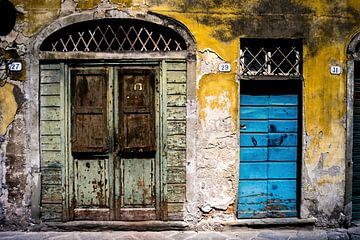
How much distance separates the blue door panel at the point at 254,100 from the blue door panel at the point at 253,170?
97 cm

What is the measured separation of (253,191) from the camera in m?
6.41

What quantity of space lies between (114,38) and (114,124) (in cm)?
136

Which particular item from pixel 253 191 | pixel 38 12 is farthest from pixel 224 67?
pixel 38 12

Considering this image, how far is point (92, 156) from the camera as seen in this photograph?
625 centimetres

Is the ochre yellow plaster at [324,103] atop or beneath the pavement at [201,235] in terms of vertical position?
atop

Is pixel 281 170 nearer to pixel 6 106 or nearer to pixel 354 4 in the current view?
pixel 354 4

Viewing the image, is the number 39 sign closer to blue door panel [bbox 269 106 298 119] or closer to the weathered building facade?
the weathered building facade

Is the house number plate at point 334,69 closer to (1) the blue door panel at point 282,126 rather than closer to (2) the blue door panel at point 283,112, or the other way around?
(2) the blue door panel at point 283,112

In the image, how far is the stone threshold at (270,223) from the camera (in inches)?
245

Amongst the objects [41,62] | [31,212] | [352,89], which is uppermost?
[41,62]

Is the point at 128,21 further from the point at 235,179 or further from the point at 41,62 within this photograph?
the point at 235,179

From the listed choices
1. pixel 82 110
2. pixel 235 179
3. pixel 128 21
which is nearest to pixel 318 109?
pixel 235 179

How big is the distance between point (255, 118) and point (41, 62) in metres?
3.50

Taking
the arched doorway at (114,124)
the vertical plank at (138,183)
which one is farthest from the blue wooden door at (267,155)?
the vertical plank at (138,183)
